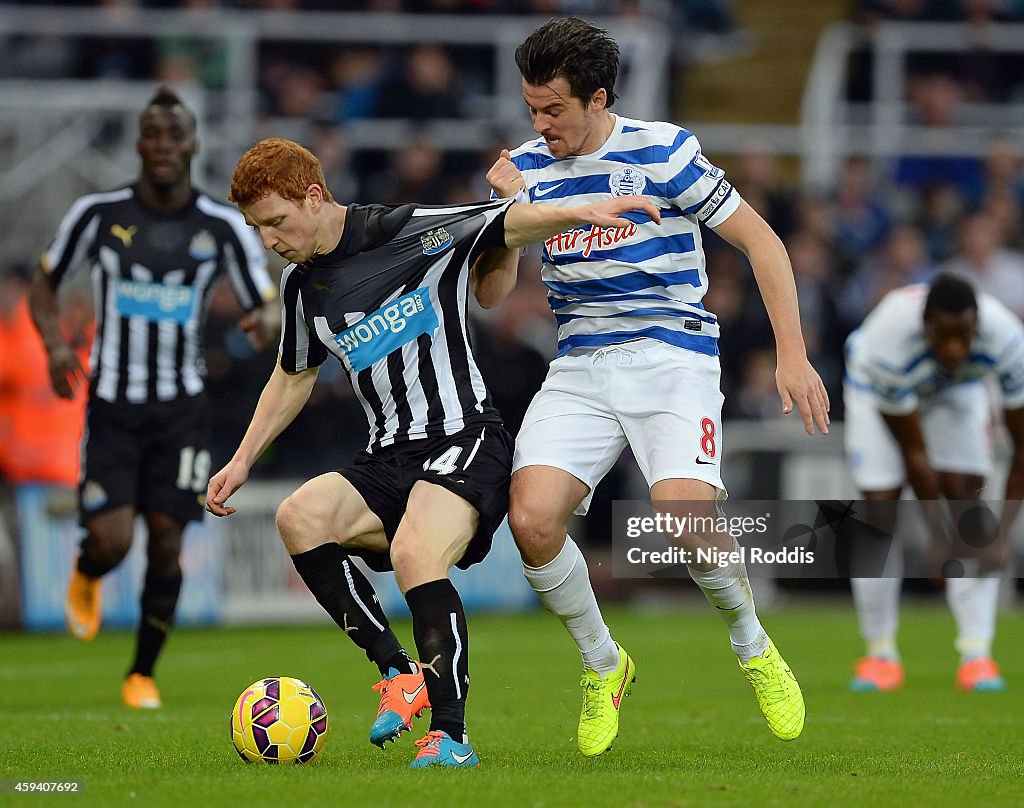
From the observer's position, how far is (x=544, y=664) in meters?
10.5

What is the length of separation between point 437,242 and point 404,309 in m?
0.27

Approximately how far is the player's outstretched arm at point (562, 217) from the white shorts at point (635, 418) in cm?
56

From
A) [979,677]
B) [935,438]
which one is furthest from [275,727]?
[935,438]

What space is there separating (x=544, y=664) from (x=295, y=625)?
3.77 meters

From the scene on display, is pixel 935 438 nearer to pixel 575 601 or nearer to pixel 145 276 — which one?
pixel 575 601

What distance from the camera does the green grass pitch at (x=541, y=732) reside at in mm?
5066

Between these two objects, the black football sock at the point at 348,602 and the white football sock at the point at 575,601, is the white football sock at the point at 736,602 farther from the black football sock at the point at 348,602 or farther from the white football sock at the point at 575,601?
the black football sock at the point at 348,602

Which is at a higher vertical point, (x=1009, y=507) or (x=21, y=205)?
(x=21, y=205)

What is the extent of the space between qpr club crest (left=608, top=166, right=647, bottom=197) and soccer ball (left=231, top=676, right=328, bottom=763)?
214cm

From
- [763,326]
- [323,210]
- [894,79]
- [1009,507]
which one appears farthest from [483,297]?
[894,79]

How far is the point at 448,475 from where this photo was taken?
227 inches

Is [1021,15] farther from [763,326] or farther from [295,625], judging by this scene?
[295,625]

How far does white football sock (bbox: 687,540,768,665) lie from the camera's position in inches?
241

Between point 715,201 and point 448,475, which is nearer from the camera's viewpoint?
point 448,475
